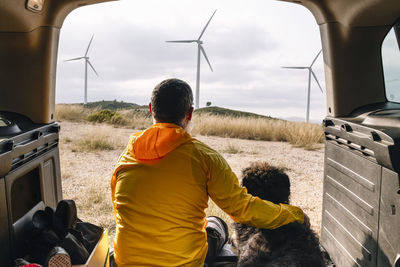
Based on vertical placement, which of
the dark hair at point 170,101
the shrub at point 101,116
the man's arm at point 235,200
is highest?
the dark hair at point 170,101

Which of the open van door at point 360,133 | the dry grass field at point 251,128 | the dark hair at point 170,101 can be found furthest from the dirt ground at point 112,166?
the dark hair at point 170,101

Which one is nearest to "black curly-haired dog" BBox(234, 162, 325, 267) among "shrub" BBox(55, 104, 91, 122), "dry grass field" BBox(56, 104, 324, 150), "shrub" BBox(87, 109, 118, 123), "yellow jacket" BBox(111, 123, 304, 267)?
"yellow jacket" BBox(111, 123, 304, 267)

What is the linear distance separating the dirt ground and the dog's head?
207 cm

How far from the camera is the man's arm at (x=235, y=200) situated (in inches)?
72.2

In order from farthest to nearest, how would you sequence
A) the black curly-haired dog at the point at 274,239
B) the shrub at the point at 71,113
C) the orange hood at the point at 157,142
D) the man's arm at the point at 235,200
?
1. the shrub at the point at 71,113
2. the black curly-haired dog at the point at 274,239
3. the man's arm at the point at 235,200
4. the orange hood at the point at 157,142

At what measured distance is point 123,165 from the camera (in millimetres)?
1856

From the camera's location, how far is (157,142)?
1734 mm

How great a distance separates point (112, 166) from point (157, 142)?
21.7 feet

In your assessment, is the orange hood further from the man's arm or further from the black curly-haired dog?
the black curly-haired dog

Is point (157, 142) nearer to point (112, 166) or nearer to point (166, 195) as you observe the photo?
point (166, 195)

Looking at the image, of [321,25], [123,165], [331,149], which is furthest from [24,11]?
[331,149]

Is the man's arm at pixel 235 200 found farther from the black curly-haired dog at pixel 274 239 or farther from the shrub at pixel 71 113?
the shrub at pixel 71 113

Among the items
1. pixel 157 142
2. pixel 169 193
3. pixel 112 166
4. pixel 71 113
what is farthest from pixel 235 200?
pixel 71 113

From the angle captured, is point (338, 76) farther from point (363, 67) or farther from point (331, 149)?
point (331, 149)
